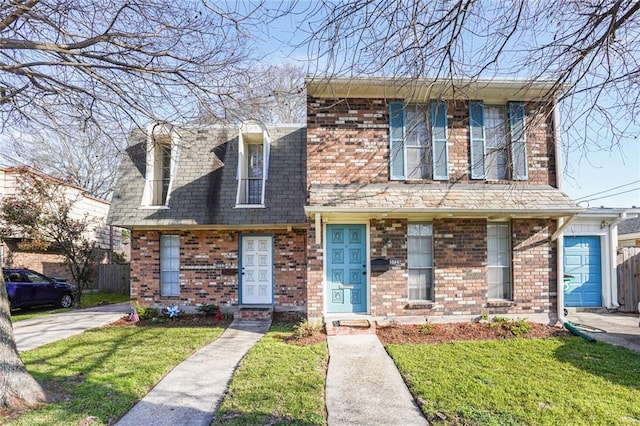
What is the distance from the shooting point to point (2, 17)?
4.43 meters

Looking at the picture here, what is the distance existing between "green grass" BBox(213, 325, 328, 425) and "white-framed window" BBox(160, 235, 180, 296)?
179 inches

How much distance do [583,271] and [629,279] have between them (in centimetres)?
114

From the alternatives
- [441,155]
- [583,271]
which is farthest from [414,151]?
[583,271]

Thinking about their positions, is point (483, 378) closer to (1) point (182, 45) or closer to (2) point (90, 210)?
(1) point (182, 45)

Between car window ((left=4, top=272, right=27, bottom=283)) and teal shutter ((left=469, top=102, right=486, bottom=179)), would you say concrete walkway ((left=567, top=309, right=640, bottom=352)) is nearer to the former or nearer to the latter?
teal shutter ((left=469, top=102, right=486, bottom=179))

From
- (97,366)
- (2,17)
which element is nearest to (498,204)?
(97,366)

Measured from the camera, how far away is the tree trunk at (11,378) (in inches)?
163

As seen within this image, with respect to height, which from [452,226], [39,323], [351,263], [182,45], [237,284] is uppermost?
[182,45]

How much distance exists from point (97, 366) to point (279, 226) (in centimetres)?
505

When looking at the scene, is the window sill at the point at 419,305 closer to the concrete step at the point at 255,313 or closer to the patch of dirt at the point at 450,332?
the patch of dirt at the point at 450,332

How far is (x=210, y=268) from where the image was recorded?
33.4ft

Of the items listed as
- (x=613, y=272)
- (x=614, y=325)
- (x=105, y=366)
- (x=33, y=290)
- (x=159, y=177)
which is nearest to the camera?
(x=105, y=366)

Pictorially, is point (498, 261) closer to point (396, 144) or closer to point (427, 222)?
point (427, 222)

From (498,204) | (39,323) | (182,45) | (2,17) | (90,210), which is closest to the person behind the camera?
(2,17)
